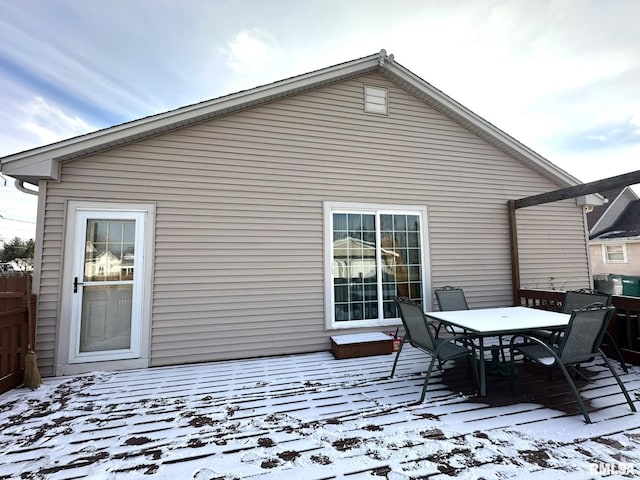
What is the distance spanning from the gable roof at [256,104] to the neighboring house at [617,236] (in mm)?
10492

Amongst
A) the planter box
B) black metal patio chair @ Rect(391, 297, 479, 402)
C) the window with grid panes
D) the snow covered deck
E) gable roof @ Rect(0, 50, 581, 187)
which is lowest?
the snow covered deck

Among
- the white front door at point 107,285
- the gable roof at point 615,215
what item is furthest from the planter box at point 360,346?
the gable roof at point 615,215

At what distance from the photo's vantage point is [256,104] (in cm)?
476

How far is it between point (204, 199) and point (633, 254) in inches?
674

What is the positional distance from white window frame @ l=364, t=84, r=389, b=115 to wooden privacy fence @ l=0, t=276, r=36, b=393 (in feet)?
18.1

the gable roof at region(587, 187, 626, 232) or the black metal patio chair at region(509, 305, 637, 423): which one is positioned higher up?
the gable roof at region(587, 187, 626, 232)

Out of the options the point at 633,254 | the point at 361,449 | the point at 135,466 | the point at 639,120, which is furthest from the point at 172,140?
the point at 639,120

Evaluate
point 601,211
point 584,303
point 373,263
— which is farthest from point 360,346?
point 601,211

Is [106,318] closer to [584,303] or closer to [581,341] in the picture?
[581,341]

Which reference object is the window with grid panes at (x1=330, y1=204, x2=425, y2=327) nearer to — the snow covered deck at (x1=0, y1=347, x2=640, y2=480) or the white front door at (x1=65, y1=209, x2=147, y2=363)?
the snow covered deck at (x1=0, y1=347, x2=640, y2=480)

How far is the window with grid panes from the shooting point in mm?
4871

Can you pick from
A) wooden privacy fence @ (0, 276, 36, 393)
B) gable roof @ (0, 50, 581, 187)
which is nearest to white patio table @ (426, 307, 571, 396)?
gable roof @ (0, 50, 581, 187)

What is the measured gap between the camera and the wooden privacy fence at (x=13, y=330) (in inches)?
124

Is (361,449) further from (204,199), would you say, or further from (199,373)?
(204,199)
